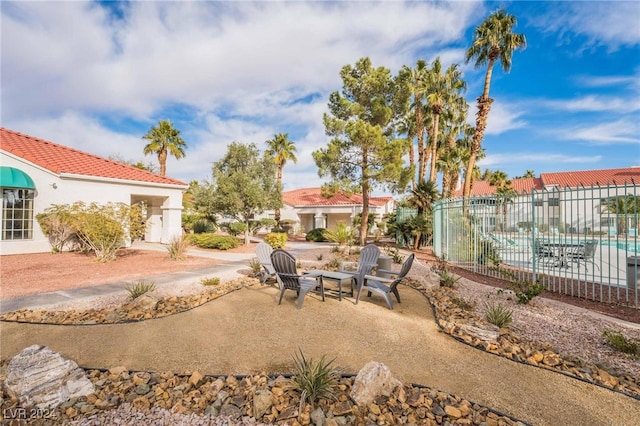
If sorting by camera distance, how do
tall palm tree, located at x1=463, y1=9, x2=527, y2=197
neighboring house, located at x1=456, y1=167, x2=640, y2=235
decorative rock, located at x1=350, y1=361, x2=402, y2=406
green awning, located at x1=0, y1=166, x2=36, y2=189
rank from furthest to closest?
tall palm tree, located at x1=463, y1=9, x2=527, y2=197
green awning, located at x1=0, y1=166, x2=36, y2=189
neighboring house, located at x1=456, y1=167, x2=640, y2=235
decorative rock, located at x1=350, y1=361, x2=402, y2=406

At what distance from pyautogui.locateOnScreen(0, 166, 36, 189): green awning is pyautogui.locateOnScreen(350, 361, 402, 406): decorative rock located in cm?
1618

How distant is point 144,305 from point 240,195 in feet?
43.5

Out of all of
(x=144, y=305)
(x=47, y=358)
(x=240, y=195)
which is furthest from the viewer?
(x=240, y=195)

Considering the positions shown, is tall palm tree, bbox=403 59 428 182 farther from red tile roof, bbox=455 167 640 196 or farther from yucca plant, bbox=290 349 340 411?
yucca plant, bbox=290 349 340 411

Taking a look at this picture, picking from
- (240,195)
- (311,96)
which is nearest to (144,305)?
(240,195)

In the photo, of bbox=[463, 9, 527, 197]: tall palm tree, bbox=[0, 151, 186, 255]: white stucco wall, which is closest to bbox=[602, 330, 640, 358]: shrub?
bbox=[463, 9, 527, 197]: tall palm tree

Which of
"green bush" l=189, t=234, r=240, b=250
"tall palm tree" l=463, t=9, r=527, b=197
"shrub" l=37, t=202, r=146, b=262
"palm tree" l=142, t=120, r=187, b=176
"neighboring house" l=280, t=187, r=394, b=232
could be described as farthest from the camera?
"neighboring house" l=280, t=187, r=394, b=232

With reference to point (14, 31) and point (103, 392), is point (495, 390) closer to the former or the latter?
point (103, 392)

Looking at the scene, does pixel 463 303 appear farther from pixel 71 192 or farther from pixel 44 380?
pixel 71 192

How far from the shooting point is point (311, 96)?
22.1 metres

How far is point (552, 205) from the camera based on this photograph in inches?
300

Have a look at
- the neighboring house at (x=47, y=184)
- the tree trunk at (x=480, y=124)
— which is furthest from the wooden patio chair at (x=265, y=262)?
the neighboring house at (x=47, y=184)

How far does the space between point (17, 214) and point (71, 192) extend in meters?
2.08

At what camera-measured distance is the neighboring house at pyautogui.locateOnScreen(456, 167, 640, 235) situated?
8250mm
